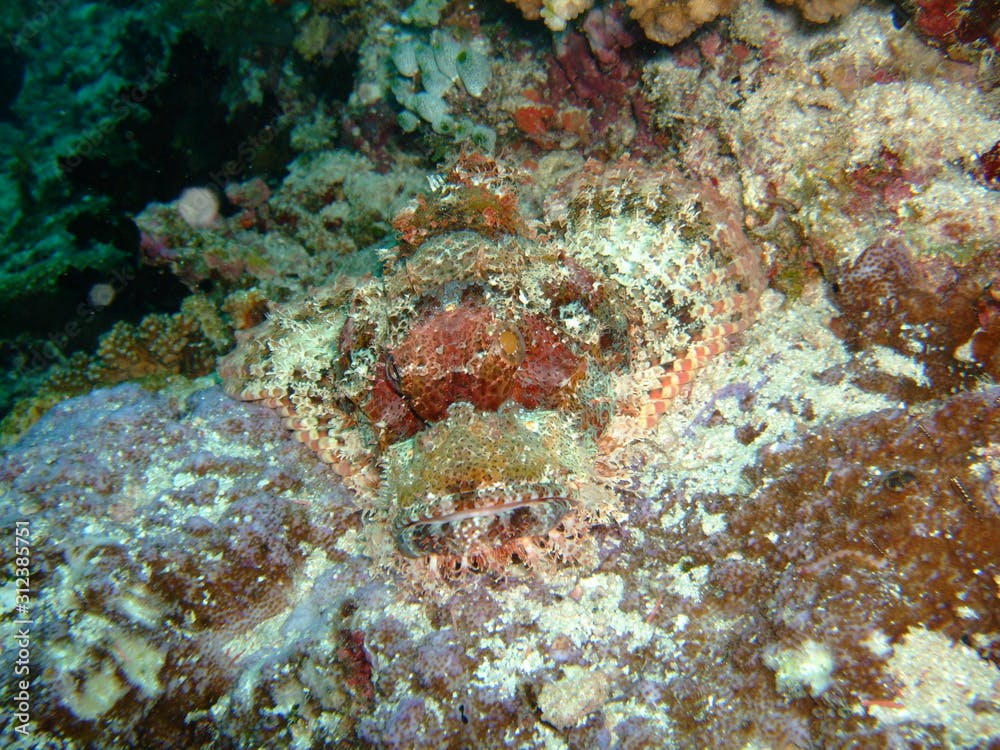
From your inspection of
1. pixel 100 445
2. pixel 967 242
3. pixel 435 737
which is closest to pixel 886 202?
pixel 967 242

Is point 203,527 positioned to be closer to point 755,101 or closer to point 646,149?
point 646,149

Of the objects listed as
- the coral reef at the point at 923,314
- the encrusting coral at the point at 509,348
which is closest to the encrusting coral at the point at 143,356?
the encrusting coral at the point at 509,348

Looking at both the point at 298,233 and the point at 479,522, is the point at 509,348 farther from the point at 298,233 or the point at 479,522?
the point at 298,233
